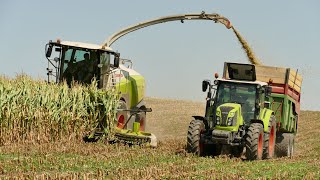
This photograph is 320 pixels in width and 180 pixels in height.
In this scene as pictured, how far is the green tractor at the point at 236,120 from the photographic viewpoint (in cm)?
1338

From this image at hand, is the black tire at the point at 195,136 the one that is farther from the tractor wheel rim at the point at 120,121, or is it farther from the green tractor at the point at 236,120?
the tractor wheel rim at the point at 120,121

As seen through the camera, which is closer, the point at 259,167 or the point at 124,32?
the point at 259,167

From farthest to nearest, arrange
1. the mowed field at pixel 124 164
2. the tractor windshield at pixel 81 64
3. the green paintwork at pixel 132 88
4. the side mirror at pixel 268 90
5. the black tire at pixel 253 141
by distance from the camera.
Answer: the green paintwork at pixel 132 88, the tractor windshield at pixel 81 64, the side mirror at pixel 268 90, the black tire at pixel 253 141, the mowed field at pixel 124 164

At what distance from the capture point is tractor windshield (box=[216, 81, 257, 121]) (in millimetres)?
14031

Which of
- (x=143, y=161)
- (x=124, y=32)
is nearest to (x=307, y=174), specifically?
(x=143, y=161)

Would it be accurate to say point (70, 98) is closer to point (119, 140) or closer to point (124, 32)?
point (119, 140)

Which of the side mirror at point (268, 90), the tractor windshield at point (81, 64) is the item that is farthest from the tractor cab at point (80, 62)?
the side mirror at point (268, 90)

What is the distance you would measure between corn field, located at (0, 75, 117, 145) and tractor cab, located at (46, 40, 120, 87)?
0.37 metres

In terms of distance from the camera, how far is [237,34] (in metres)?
20.3

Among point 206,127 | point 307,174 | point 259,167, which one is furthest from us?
point 206,127

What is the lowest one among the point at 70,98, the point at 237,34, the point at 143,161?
the point at 143,161

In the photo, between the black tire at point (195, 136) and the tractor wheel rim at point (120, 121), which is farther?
the tractor wheel rim at point (120, 121)

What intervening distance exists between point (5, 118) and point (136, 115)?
478cm

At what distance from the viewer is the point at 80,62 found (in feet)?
54.9
